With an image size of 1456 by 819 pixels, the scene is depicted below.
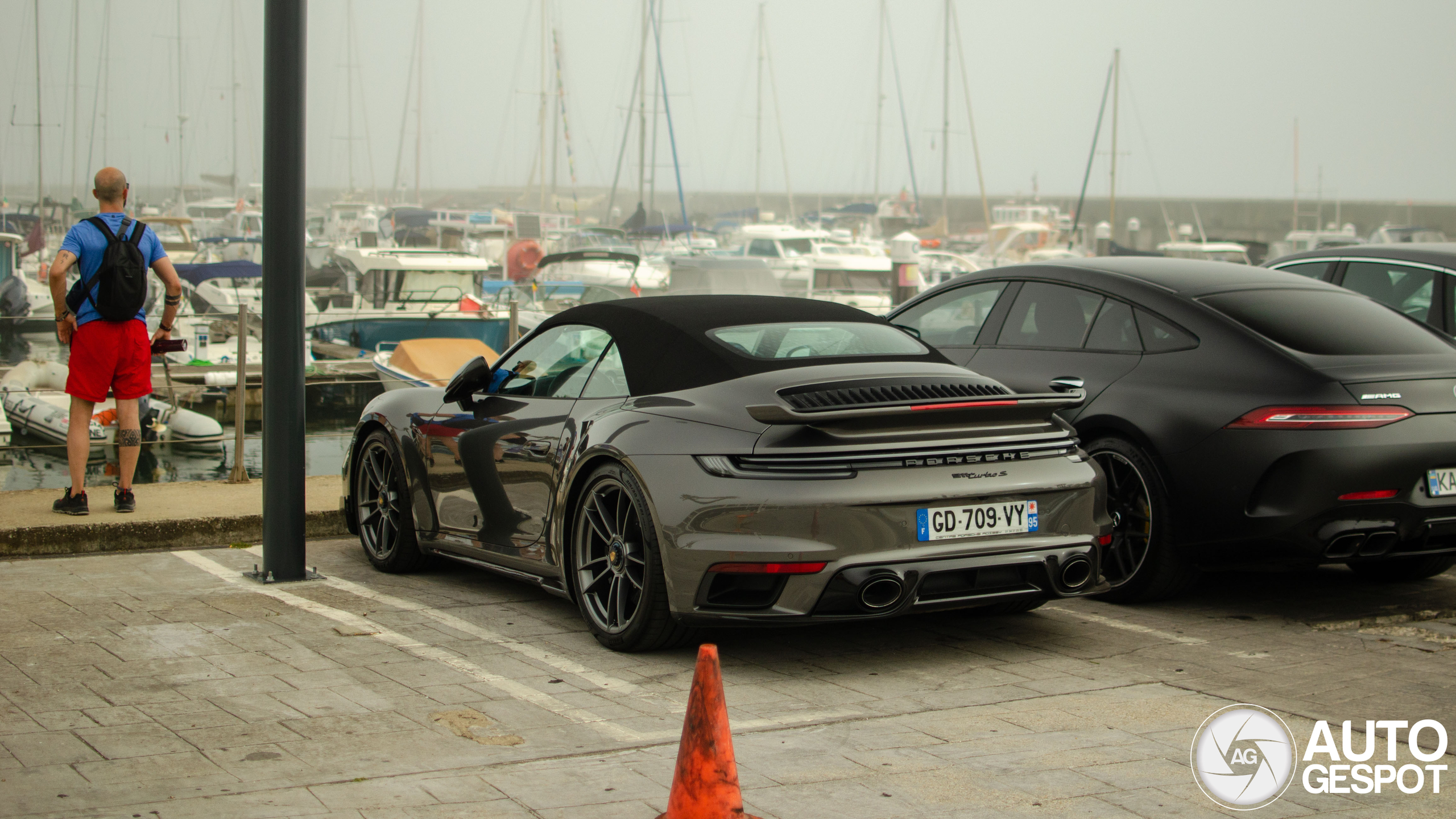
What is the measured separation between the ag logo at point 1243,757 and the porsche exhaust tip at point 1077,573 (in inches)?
30.1

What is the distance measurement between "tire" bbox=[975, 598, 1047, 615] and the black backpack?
479 centimetres

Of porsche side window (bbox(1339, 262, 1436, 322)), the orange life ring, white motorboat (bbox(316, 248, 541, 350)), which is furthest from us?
the orange life ring

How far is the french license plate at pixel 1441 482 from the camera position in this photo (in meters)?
5.38

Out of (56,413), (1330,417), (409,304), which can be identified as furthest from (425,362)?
(1330,417)

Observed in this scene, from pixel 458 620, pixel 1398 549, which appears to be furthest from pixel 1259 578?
pixel 458 620

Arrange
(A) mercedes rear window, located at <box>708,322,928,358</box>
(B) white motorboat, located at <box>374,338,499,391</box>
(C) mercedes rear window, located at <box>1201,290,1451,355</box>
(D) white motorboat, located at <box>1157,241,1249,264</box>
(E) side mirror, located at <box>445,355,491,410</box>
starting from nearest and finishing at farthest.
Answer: (A) mercedes rear window, located at <box>708,322,928,358</box>, (C) mercedes rear window, located at <box>1201,290,1451,355</box>, (E) side mirror, located at <box>445,355,491,410</box>, (B) white motorboat, located at <box>374,338,499,391</box>, (D) white motorboat, located at <box>1157,241,1249,264</box>

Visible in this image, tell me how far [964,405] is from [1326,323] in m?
2.12

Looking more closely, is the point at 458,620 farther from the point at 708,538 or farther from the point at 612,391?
the point at 708,538

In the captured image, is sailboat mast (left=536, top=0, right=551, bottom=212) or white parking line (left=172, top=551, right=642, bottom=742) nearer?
white parking line (left=172, top=551, right=642, bottom=742)

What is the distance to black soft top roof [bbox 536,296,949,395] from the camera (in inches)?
201

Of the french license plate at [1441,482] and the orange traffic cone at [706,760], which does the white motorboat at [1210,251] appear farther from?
the orange traffic cone at [706,760]

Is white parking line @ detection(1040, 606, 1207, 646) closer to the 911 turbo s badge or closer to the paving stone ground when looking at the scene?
the paving stone ground

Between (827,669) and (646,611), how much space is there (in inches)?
28.0

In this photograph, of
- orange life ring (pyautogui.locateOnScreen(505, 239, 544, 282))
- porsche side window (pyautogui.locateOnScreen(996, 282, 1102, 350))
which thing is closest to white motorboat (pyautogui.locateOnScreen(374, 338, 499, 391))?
porsche side window (pyautogui.locateOnScreen(996, 282, 1102, 350))
